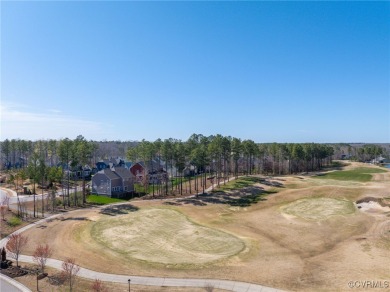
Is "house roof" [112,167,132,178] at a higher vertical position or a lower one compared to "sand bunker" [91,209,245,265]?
higher

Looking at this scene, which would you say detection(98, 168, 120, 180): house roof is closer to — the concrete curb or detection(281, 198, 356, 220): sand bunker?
detection(281, 198, 356, 220): sand bunker

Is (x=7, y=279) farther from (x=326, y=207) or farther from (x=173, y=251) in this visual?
(x=326, y=207)

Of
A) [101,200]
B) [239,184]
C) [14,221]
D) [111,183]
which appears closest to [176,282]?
[14,221]

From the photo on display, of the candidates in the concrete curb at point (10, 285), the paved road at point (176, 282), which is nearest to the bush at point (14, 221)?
the concrete curb at point (10, 285)

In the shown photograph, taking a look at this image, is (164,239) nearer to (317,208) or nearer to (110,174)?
(317,208)

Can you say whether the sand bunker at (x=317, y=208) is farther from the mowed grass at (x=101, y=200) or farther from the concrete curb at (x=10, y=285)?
the concrete curb at (x=10, y=285)

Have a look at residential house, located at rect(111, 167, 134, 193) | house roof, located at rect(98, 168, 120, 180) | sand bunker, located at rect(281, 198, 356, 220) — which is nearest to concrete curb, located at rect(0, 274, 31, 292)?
sand bunker, located at rect(281, 198, 356, 220)
